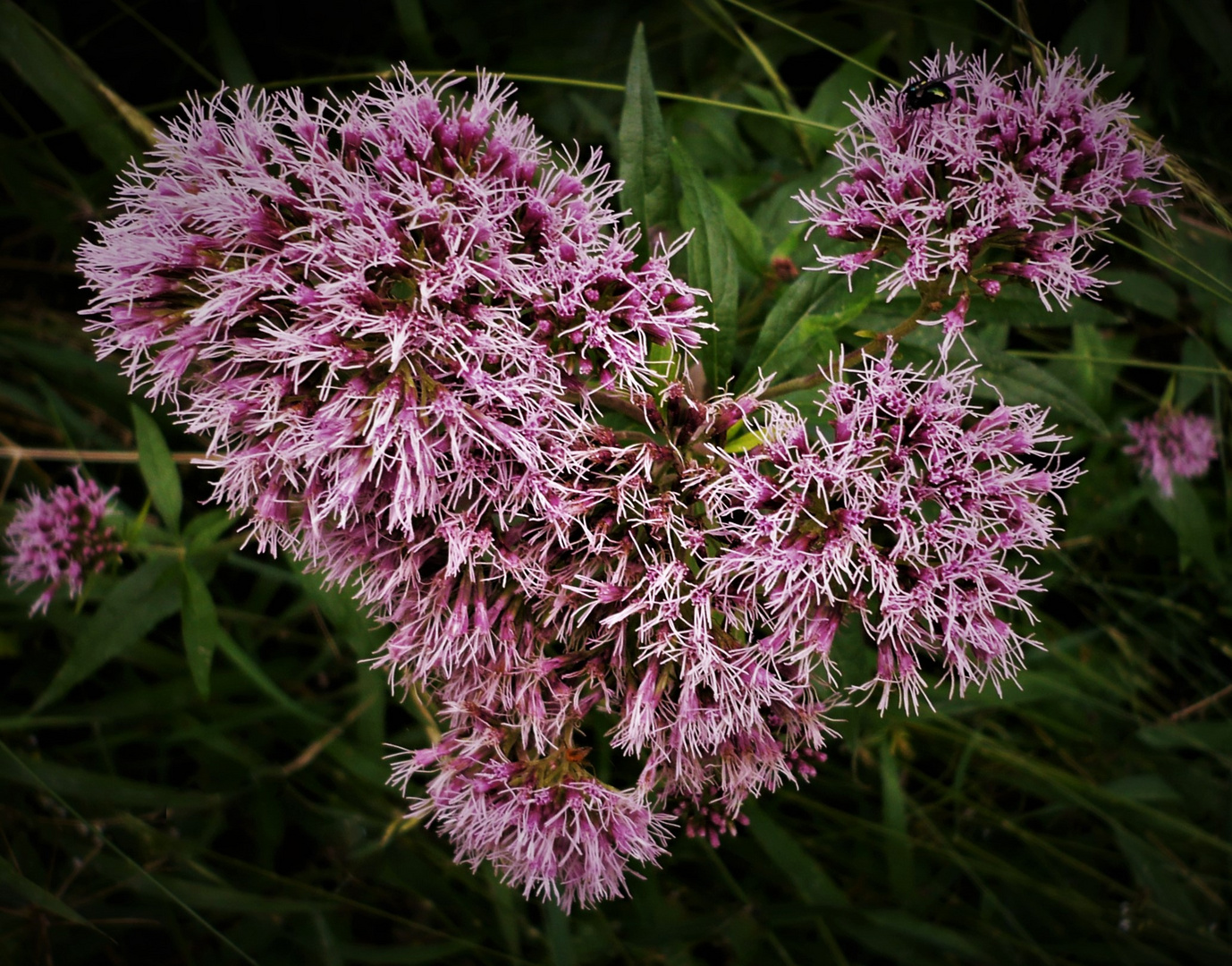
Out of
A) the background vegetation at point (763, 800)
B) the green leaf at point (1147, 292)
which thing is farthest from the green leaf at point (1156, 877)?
the green leaf at point (1147, 292)

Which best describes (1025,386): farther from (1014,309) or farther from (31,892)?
(31,892)

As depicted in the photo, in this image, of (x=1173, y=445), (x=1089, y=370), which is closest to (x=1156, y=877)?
(x=1173, y=445)

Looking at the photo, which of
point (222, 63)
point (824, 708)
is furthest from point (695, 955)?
point (222, 63)

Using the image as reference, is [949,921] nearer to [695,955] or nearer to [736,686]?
[695,955]

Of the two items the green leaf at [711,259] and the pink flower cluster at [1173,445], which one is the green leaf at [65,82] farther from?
the pink flower cluster at [1173,445]

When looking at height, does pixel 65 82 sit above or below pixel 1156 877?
above

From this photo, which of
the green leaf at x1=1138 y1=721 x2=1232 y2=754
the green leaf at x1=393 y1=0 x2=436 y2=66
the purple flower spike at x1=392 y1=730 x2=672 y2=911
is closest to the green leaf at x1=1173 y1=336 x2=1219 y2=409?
the green leaf at x1=1138 y1=721 x2=1232 y2=754

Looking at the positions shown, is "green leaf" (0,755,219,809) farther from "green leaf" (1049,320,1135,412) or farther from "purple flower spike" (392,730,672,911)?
"green leaf" (1049,320,1135,412)
